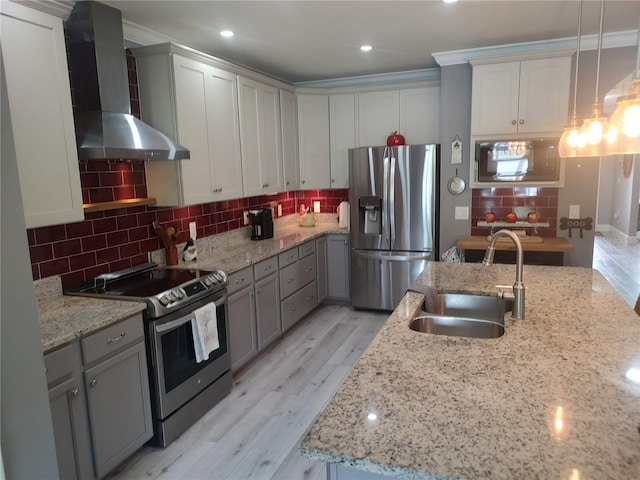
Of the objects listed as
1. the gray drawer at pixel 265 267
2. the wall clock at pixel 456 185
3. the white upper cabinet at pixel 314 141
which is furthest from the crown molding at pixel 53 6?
the wall clock at pixel 456 185

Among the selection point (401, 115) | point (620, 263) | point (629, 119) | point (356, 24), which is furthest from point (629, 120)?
point (620, 263)

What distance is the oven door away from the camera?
2.49 metres

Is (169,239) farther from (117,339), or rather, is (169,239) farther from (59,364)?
(59,364)

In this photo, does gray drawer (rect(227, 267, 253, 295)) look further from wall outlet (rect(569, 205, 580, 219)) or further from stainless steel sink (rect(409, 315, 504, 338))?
wall outlet (rect(569, 205, 580, 219))

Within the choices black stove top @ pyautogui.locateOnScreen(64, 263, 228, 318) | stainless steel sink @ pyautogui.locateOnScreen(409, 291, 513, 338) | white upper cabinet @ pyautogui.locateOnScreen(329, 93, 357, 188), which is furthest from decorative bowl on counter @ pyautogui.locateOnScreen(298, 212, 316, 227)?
stainless steel sink @ pyautogui.locateOnScreen(409, 291, 513, 338)

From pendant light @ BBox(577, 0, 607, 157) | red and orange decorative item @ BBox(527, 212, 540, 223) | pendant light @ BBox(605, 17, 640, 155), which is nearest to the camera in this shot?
pendant light @ BBox(605, 17, 640, 155)

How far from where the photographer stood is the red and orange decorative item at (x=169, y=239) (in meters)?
3.28

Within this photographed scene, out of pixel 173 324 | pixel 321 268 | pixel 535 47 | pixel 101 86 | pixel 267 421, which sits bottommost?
pixel 267 421

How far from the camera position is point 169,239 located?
3301mm

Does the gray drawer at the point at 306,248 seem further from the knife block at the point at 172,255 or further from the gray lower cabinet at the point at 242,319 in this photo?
the knife block at the point at 172,255

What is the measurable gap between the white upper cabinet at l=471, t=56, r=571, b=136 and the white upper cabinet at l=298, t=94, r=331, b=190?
1.72m

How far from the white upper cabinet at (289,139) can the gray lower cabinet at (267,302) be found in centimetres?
127

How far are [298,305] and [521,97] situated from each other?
2.79 m

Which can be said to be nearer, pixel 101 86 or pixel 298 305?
pixel 101 86
